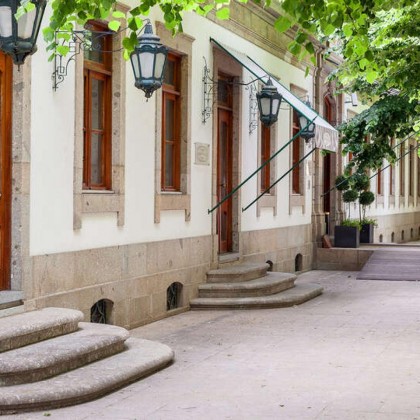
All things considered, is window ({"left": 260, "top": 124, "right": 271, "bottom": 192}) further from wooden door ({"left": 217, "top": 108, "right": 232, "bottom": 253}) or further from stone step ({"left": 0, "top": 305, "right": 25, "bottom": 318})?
stone step ({"left": 0, "top": 305, "right": 25, "bottom": 318})

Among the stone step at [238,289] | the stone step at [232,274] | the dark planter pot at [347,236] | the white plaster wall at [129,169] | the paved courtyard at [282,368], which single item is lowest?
the paved courtyard at [282,368]

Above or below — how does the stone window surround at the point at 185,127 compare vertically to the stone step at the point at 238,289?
above

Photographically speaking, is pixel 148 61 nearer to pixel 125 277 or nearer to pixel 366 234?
pixel 125 277

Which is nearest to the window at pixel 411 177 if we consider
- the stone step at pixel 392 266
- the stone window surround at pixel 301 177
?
the stone step at pixel 392 266

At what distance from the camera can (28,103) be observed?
10.5m

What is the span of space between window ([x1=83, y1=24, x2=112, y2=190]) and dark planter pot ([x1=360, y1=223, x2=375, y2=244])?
14.2 meters

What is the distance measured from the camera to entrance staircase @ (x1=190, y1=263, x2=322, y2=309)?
1495 cm

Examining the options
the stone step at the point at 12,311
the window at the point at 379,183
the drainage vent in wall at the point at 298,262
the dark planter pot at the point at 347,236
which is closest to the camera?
the stone step at the point at 12,311

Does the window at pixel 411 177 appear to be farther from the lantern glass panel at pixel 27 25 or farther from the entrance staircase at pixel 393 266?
the lantern glass panel at pixel 27 25

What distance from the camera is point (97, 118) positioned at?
496 inches

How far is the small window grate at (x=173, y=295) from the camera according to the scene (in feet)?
47.4

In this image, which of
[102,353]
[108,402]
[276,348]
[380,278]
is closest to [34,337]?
[102,353]

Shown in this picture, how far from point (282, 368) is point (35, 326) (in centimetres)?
241

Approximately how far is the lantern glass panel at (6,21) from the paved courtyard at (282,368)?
9.65ft
